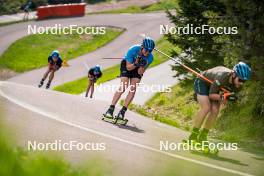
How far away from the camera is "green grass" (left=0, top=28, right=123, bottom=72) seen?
136ft

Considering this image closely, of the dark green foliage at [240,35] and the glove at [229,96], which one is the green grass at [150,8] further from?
the glove at [229,96]

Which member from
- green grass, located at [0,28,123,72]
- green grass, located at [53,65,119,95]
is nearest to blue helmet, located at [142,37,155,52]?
green grass, located at [53,65,119,95]

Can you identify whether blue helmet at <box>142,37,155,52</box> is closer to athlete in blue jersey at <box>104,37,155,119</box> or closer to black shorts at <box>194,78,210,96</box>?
athlete in blue jersey at <box>104,37,155,119</box>

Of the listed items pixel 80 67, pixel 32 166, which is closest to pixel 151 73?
pixel 80 67

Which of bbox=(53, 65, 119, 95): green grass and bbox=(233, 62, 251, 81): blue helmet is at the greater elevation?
bbox=(233, 62, 251, 81): blue helmet

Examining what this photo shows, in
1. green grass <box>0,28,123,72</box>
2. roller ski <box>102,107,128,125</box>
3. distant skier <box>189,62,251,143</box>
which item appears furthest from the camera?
green grass <box>0,28,123,72</box>

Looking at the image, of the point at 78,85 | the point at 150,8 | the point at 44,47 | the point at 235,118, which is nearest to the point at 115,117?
the point at 235,118

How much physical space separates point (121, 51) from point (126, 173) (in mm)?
39710

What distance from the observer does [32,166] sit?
1489 millimetres

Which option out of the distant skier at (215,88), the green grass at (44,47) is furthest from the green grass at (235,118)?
the green grass at (44,47)

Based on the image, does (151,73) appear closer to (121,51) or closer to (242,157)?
(121,51)

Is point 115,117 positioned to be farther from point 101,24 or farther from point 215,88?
point 101,24

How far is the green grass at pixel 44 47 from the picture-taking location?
4131 centimetres

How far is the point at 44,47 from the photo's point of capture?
45656 millimetres
